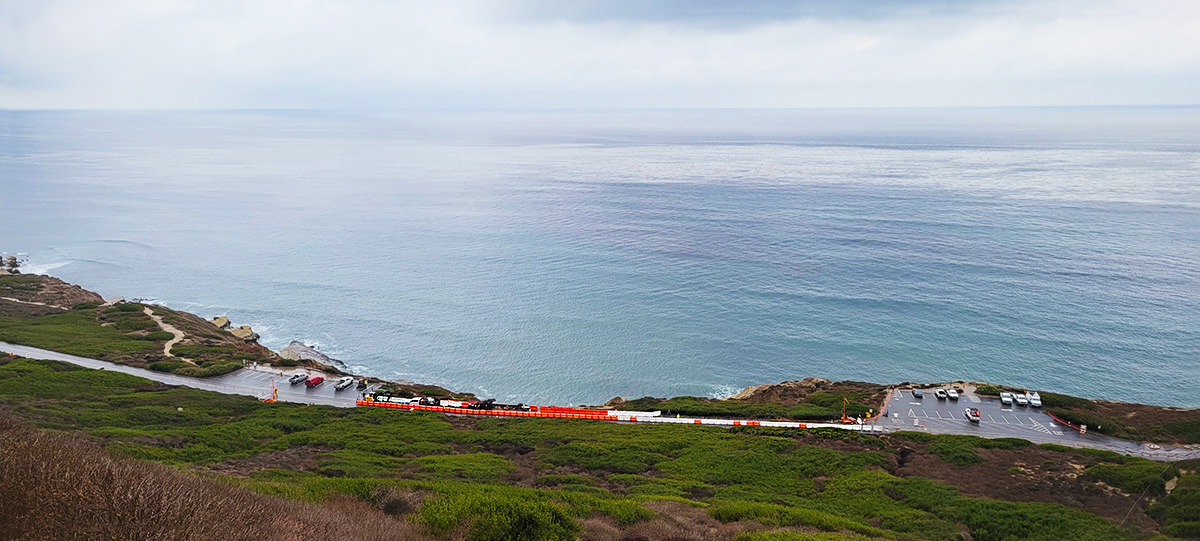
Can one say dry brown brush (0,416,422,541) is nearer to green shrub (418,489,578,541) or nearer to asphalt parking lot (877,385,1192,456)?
green shrub (418,489,578,541)

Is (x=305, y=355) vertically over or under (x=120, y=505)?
under

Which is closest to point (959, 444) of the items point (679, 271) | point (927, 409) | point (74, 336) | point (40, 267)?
point (927, 409)

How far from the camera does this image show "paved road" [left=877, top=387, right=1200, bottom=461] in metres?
32.8

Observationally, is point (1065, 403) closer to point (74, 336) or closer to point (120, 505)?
point (120, 505)

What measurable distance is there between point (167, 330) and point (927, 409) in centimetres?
5515

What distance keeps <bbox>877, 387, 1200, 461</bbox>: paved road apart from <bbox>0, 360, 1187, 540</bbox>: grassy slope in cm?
416

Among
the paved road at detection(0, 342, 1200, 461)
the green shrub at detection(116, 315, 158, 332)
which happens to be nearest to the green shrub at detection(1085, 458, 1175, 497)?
the paved road at detection(0, 342, 1200, 461)

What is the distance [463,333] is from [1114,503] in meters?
47.6

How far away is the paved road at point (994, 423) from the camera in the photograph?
32812 mm

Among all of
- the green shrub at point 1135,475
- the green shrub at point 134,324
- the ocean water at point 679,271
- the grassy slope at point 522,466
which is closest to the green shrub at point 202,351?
the green shrub at point 134,324

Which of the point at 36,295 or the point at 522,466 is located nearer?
the point at 522,466

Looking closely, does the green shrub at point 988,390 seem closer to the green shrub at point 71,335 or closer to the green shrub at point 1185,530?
the green shrub at point 1185,530

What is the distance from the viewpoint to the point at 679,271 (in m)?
74.6

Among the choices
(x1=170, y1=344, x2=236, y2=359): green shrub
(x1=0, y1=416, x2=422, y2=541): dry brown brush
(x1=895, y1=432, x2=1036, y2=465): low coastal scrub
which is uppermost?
(x1=0, y1=416, x2=422, y2=541): dry brown brush
